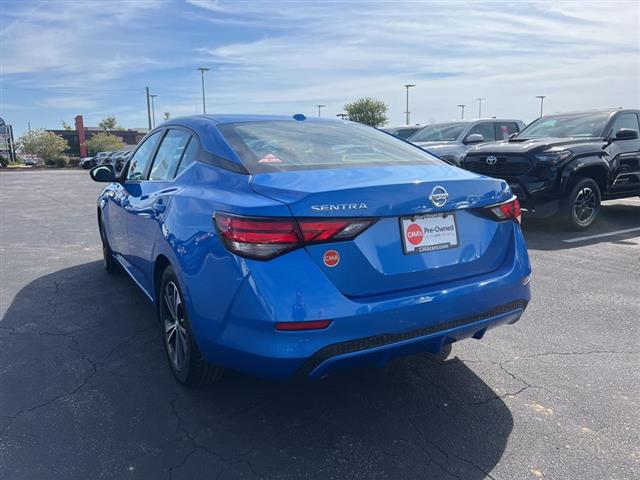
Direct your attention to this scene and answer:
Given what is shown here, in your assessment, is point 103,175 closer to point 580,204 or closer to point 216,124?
point 216,124

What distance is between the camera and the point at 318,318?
89.0 inches

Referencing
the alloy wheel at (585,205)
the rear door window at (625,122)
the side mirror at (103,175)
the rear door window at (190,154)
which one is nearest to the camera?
the rear door window at (190,154)

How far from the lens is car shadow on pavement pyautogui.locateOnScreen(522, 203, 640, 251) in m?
7.00

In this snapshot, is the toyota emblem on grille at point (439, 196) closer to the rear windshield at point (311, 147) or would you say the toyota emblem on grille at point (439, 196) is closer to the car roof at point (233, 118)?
the rear windshield at point (311, 147)

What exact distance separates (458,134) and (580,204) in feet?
17.5

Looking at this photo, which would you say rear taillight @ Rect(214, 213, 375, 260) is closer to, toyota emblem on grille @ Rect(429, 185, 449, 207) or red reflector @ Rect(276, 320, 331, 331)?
red reflector @ Rect(276, 320, 331, 331)

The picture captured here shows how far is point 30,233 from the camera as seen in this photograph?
8.67 metres

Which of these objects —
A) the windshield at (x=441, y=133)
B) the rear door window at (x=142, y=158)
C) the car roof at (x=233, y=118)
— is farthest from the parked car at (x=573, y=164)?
the rear door window at (x=142, y=158)

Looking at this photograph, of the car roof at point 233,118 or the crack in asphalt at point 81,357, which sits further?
the car roof at point 233,118

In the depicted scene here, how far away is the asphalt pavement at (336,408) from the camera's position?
243 centimetres

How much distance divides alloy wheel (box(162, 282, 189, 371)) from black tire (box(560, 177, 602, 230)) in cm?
620

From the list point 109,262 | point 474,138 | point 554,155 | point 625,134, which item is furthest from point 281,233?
point 474,138

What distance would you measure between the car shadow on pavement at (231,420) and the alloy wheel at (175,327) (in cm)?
18

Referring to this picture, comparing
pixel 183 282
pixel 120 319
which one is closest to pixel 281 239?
pixel 183 282
